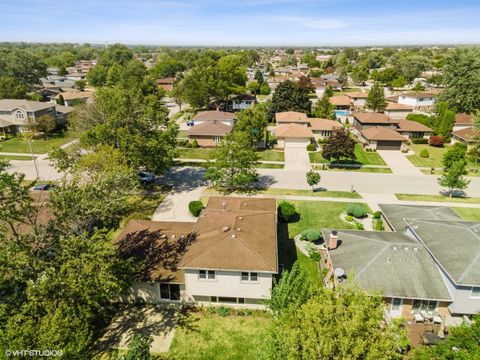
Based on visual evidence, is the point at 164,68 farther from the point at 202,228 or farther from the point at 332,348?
the point at 332,348

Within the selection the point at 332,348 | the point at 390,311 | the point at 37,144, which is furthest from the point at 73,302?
the point at 37,144

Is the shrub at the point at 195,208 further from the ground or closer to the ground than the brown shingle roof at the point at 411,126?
closer to the ground

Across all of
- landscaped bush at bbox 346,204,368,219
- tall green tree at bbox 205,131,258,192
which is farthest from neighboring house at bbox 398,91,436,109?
tall green tree at bbox 205,131,258,192

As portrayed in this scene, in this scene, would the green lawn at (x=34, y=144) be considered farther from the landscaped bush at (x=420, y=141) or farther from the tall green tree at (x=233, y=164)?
the landscaped bush at (x=420, y=141)

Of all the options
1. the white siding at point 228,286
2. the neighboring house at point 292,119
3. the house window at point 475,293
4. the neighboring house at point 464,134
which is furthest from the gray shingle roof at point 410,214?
the neighboring house at point 292,119

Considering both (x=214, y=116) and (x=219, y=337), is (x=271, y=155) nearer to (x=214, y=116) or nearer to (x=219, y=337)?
(x=214, y=116)

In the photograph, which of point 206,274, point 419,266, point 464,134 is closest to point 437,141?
point 464,134

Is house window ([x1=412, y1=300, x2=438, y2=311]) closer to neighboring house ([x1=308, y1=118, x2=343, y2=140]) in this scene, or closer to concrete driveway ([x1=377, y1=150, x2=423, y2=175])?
concrete driveway ([x1=377, y1=150, x2=423, y2=175])
